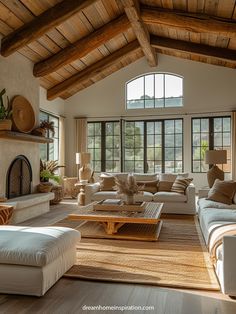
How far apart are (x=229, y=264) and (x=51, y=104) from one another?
23.3 ft

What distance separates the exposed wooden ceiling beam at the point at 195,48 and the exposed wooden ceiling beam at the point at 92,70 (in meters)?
0.64

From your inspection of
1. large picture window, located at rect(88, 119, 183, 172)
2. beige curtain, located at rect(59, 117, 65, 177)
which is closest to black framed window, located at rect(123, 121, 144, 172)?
large picture window, located at rect(88, 119, 183, 172)

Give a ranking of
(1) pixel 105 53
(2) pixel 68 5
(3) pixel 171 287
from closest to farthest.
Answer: (3) pixel 171 287 < (2) pixel 68 5 < (1) pixel 105 53

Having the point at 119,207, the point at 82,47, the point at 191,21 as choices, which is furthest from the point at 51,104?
the point at 119,207

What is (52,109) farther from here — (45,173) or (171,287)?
(171,287)

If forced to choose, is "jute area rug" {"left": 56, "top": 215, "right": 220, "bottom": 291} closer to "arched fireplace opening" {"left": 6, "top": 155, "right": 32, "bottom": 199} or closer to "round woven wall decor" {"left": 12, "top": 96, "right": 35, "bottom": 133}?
"arched fireplace opening" {"left": 6, "top": 155, "right": 32, "bottom": 199}

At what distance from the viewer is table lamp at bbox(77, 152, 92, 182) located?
7.41 m

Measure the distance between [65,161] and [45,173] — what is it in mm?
2648

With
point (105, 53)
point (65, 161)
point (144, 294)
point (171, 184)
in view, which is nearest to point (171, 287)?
point (144, 294)

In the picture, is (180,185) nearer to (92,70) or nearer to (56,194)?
(56,194)

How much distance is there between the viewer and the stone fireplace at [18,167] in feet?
16.7

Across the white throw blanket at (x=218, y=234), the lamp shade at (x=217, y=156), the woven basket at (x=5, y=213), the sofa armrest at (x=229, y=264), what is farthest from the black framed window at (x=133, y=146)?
the sofa armrest at (x=229, y=264)

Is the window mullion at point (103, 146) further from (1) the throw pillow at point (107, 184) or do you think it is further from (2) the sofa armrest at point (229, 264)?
(2) the sofa armrest at point (229, 264)

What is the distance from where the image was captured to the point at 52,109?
834cm
